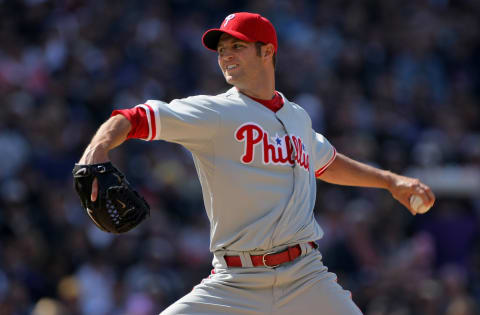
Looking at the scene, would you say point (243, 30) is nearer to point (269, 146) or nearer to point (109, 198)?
point (269, 146)

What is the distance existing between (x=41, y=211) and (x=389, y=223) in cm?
385

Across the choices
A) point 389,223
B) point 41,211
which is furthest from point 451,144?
point 41,211

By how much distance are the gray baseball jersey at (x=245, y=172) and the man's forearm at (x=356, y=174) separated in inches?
23.5

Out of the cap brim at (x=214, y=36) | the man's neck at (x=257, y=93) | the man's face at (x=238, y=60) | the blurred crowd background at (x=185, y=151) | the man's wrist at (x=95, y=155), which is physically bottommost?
the blurred crowd background at (x=185, y=151)

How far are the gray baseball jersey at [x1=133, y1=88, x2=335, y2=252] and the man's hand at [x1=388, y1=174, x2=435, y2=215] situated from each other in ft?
2.14

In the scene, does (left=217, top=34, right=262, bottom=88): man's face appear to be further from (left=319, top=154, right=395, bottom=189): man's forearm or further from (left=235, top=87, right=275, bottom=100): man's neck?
(left=319, top=154, right=395, bottom=189): man's forearm

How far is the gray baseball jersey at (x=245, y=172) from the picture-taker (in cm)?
403

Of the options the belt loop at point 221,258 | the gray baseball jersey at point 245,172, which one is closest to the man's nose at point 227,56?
the gray baseball jersey at point 245,172

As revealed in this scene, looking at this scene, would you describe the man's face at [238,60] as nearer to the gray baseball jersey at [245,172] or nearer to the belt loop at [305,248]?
the gray baseball jersey at [245,172]

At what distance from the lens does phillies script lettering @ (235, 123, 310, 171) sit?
13.5 feet

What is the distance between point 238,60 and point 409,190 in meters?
1.19

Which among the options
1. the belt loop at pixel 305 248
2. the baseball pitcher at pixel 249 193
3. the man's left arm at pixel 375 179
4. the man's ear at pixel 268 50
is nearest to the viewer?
the baseball pitcher at pixel 249 193

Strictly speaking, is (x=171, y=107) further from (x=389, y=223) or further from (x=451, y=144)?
(x=451, y=144)

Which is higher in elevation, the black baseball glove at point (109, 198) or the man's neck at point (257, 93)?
the man's neck at point (257, 93)
